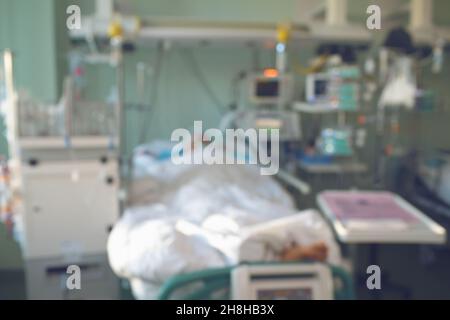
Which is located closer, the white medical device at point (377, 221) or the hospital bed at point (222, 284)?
the hospital bed at point (222, 284)

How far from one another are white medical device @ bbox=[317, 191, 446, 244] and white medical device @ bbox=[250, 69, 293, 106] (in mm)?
1289

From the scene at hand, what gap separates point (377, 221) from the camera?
2051 mm

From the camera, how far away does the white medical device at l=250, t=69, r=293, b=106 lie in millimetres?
3586

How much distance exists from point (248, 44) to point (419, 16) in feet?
4.47

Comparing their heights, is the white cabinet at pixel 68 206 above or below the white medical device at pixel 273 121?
below

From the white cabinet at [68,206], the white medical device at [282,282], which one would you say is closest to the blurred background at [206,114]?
the white cabinet at [68,206]

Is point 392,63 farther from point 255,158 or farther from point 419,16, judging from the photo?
point 255,158

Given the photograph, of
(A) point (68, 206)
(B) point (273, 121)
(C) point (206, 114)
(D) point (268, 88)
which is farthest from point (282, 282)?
(C) point (206, 114)

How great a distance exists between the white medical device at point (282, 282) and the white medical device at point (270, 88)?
88.1 inches

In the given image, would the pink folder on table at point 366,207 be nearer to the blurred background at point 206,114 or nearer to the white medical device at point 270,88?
the blurred background at point 206,114

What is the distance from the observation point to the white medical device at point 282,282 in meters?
1.46

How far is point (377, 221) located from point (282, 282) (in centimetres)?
74

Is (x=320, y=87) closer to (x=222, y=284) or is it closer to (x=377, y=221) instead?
(x=377, y=221)

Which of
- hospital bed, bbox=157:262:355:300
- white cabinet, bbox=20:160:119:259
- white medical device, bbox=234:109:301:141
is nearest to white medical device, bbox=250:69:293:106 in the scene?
white medical device, bbox=234:109:301:141
